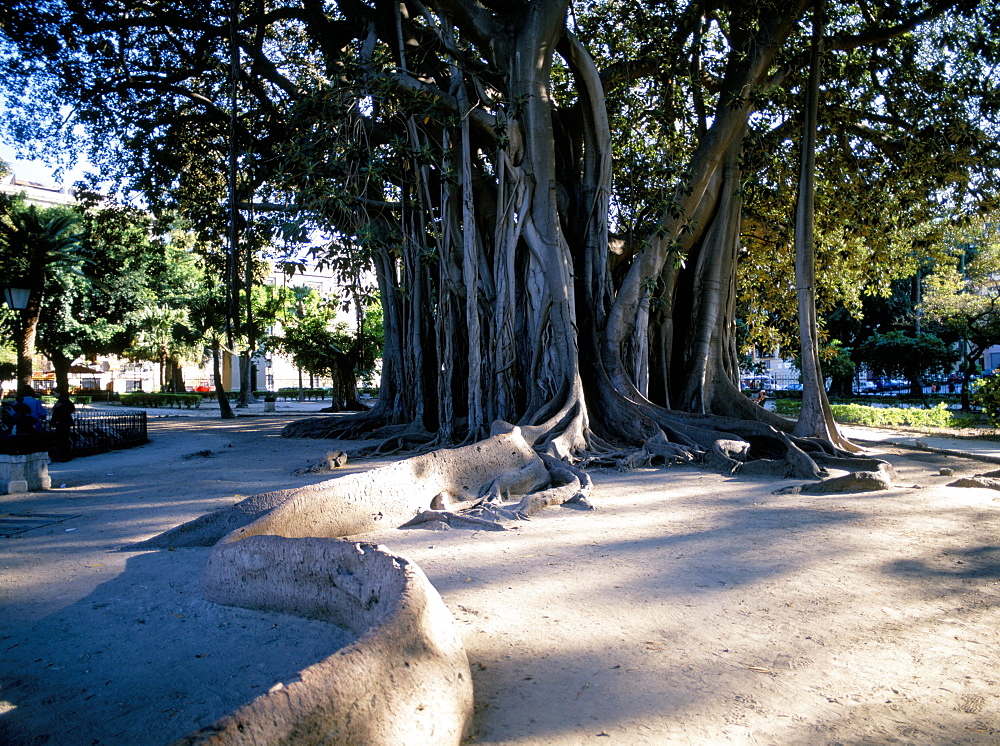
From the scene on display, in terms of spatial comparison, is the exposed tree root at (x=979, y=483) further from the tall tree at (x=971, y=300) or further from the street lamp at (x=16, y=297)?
the tall tree at (x=971, y=300)

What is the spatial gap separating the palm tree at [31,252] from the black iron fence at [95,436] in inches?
240

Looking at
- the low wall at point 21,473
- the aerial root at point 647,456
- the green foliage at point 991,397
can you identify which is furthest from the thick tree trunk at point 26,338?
the green foliage at point 991,397

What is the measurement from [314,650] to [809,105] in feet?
29.3

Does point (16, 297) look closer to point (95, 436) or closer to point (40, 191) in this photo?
point (95, 436)

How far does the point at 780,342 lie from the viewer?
16.8 metres

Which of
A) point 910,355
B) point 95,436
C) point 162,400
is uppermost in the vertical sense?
point 910,355

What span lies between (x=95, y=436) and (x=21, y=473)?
5.52m

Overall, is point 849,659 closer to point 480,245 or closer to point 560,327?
point 560,327

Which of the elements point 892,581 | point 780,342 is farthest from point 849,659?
point 780,342

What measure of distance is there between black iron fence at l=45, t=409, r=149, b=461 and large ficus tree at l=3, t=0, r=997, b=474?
3817mm

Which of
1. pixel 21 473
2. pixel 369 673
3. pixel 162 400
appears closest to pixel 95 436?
pixel 21 473

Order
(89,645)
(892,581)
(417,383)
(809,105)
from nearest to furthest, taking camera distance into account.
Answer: (89,645) < (892,581) < (809,105) < (417,383)

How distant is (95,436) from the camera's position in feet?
40.4

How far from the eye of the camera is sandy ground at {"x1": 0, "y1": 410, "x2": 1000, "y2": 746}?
2.18 metres
